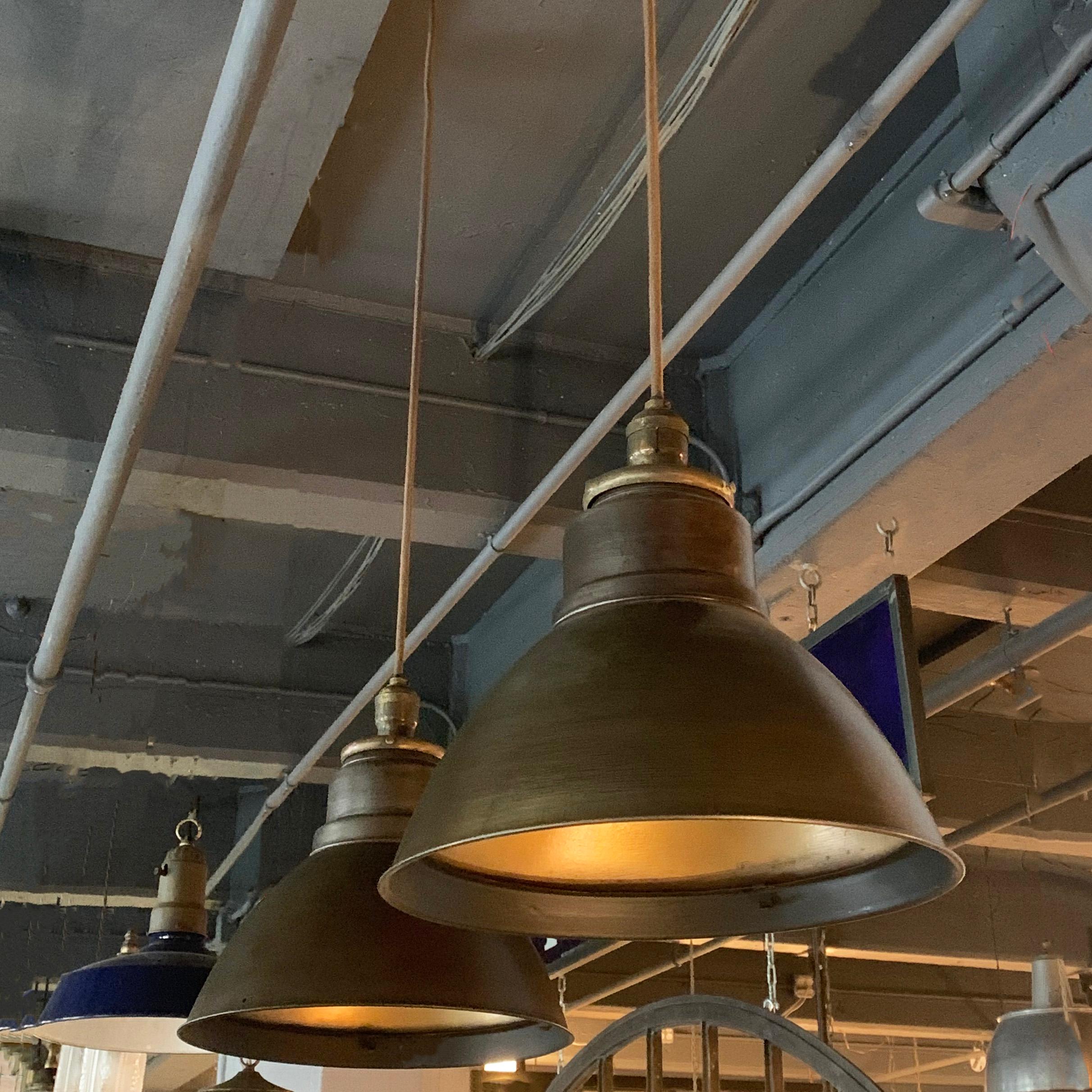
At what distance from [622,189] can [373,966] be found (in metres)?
1.84

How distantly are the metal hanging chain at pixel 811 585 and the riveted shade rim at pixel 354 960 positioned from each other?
1.47m

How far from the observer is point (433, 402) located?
130 inches

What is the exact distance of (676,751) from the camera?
38.8 inches

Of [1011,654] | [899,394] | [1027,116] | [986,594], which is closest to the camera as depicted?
[1027,116]

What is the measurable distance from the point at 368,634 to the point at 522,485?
2.06 meters

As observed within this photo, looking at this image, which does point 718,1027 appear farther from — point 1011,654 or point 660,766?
point 660,766

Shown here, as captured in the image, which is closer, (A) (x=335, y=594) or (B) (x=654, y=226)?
(B) (x=654, y=226)

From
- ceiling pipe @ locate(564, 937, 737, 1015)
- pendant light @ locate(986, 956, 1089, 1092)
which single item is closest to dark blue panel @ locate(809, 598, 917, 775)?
ceiling pipe @ locate(564, 937, 737, 1015)

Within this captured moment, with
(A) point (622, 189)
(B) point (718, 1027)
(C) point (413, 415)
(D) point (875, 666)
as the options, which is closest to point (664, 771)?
(C) point (413, 415)

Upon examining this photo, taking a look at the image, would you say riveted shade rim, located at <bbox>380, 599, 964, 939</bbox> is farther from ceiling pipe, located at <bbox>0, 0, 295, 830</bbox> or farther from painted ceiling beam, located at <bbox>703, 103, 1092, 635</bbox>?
painted ceiling beam, located at <bbox>703, 103, 1092, 635</bbox>

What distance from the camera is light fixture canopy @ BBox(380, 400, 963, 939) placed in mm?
991

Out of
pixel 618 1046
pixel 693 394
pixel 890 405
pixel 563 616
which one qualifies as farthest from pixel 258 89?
pixel 618 1046

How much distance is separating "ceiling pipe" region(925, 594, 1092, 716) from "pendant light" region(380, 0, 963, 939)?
204 cm

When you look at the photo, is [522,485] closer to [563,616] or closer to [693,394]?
[693,394]
